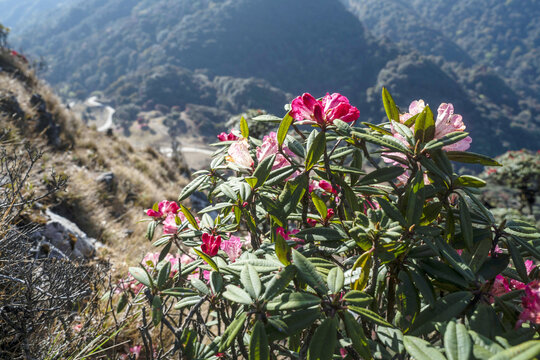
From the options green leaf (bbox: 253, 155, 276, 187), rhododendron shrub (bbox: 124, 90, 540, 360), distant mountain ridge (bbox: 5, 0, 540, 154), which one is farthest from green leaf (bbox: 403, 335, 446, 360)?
distant mountain ridge (bbox: 5, 0, 540, 154)

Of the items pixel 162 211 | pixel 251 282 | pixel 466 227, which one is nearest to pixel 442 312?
pixel 466 227

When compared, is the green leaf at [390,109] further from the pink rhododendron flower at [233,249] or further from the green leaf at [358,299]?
the pink rhododendron flower at [233,249]

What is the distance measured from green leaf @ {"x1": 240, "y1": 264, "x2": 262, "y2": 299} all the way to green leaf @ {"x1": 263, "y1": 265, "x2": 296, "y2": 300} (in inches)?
0.8

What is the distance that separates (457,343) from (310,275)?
32cm

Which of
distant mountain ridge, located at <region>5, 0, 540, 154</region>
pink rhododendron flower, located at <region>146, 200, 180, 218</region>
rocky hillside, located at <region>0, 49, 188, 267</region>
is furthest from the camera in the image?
distant mountain ridge, located at <region>5, 0, 540, 154</region>

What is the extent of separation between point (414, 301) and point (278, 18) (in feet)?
339

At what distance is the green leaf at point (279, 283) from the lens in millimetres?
735

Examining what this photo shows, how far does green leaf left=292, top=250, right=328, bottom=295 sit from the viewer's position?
727 millimetres

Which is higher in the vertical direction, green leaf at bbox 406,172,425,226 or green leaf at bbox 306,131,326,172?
green leaf at bbox 306,131,326,172

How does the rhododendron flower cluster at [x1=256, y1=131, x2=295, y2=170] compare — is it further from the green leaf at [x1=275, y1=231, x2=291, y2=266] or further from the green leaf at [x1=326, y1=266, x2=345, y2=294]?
the green leaf at [x1=326, y1=266, x2=345, y2=294]

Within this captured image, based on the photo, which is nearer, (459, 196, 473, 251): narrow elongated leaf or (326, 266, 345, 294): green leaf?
(326, 266, 345, 294): green leaf

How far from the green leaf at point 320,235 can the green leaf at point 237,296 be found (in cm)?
29

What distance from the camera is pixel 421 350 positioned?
0.66 m

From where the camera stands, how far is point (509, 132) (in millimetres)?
58812
